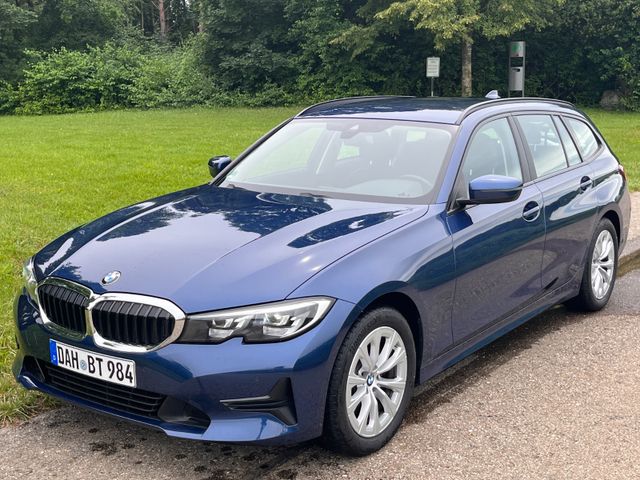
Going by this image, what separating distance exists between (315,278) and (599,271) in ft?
10.5

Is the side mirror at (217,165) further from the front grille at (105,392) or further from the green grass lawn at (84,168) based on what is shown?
the front grille at (105,392)

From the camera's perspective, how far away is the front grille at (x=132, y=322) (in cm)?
301

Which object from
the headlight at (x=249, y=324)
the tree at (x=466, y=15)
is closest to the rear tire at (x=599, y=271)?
the headlight at (x=249, y=324)

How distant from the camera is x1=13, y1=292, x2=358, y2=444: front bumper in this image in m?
2.94

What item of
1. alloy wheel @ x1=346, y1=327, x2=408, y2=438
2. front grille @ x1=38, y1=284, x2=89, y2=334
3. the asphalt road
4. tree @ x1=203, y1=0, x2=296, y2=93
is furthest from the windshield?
tree @ x1=203, y1=0, x2=296, y2=93

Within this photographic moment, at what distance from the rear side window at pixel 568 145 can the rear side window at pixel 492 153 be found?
0.76 meters

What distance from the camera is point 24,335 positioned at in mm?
3473

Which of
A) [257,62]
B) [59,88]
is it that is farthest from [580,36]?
[59,88]

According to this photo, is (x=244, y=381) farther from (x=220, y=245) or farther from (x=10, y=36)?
(x=10, y=36)

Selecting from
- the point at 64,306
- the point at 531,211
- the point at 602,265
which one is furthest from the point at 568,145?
the point at 64,306

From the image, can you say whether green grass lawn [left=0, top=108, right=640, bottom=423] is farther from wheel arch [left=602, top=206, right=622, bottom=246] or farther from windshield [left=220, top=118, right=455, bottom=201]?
wheel arch [left=602, top=206, right=622, bottom=246]

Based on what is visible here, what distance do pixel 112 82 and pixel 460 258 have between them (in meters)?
30.1

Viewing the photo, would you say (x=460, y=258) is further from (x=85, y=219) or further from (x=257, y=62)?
(x=257, y=62)

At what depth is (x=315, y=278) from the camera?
3125mm
